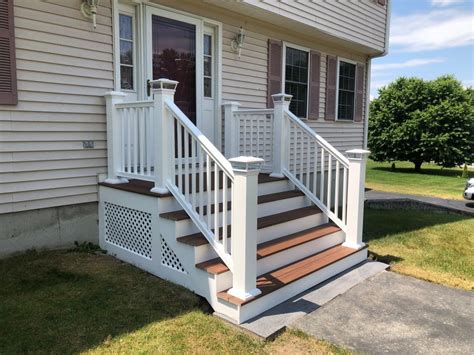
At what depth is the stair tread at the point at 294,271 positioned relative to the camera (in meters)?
3.05

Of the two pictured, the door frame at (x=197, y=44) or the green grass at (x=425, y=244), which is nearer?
the green grass at (x=425, y=244)

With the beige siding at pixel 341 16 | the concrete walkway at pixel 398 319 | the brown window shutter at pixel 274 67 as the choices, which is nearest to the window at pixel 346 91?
the beige siding at pixel 341 16

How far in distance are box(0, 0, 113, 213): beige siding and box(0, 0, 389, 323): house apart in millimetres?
11

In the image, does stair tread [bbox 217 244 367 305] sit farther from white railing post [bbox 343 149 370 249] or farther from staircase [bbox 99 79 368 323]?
white railing post [bbox 343 149 370 249]

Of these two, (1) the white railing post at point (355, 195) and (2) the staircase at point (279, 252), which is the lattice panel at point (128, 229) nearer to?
(2) the staircase at point (279, 252)

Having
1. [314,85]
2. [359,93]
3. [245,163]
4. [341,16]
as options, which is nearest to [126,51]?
[245,163]

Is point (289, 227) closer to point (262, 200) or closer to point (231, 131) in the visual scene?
point (262, 200)

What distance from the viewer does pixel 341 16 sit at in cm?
677

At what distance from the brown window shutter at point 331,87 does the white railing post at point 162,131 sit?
4.70m

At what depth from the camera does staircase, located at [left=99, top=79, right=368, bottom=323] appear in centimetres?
299

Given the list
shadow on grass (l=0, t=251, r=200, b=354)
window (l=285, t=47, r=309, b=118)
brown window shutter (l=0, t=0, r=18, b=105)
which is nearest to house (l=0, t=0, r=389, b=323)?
brown window shutter (l=0, t=0, r=18, b=105)

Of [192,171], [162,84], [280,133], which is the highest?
[162,84]

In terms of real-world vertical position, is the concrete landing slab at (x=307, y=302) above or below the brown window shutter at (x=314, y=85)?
below

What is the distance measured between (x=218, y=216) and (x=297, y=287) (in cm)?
94
